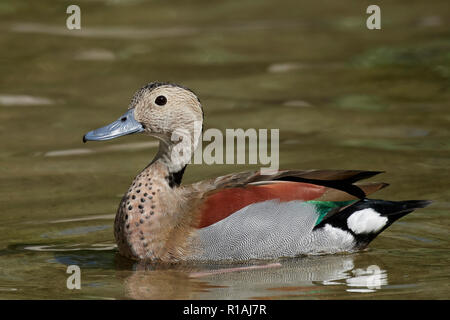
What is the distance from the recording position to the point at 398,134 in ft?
38.1

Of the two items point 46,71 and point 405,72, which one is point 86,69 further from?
point 405,72

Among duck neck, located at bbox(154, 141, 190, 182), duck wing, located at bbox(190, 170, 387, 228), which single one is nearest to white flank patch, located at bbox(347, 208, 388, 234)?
duck wing, located at bbox(190, 170, 387, 228)

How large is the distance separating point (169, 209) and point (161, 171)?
367 mm

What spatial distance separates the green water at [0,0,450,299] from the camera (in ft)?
24.6

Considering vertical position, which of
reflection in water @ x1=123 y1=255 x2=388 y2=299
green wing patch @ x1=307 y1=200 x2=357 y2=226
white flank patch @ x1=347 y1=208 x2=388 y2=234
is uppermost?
green wing patch @ x1=307 y1=200 x2=357 y2=226

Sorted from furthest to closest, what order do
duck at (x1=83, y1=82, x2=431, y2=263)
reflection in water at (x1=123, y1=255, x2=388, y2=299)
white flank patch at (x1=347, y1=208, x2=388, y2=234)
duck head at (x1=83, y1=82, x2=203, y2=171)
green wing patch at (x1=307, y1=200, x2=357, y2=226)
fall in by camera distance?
duck head at (x1=83, y1=82, x2=203, y2=171) → white flank patch at (x1=347, y1=208, x2=388, y2=234) → green wing patch at (x1=307, y1=200, x2=357, y2=226) → duck at (x1=83, y1=82, x2=431, y2=263) → reflection in water at (x1=123, y1=255, x2=388, y2=299)

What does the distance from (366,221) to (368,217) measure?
4cm

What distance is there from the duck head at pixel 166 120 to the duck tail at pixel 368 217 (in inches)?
50.0

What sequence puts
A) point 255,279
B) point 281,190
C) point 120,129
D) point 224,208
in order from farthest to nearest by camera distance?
1. point 120,129
2. point 281,190
3. point 224,208
4. point 255,279

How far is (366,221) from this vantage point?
8.08m

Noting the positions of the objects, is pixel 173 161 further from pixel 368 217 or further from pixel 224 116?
pixel 224 116

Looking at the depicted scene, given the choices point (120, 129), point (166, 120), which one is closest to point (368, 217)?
point (166, 120)

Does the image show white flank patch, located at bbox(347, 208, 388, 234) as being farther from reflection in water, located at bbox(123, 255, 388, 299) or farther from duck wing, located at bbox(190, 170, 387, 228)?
reflection in water, located at bbox(123, 255, 388, 299)

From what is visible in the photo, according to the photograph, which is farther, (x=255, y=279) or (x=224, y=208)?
(x=224, y=208)
